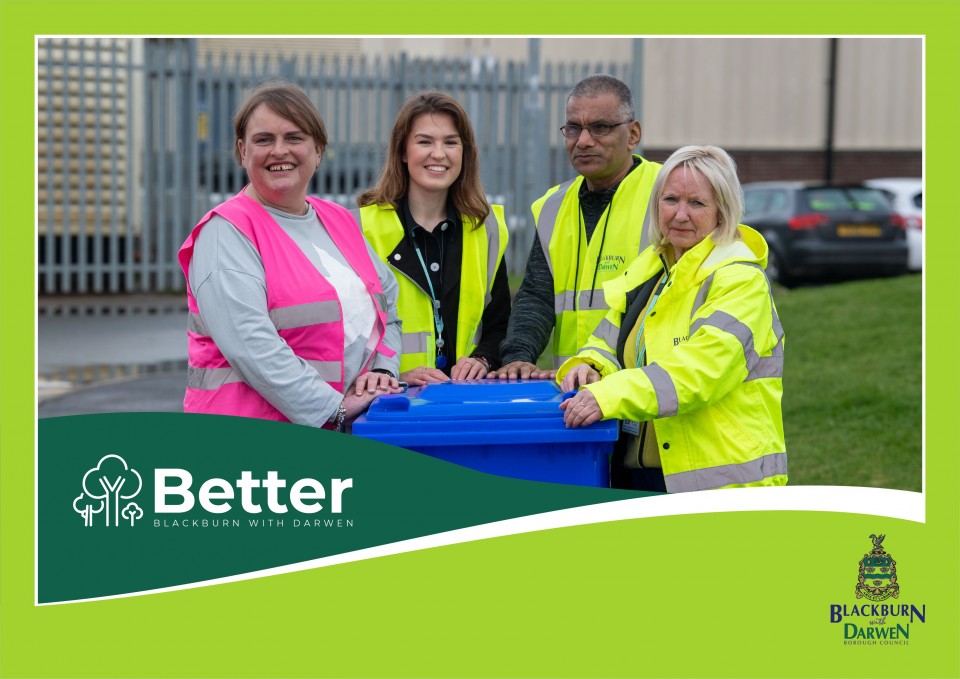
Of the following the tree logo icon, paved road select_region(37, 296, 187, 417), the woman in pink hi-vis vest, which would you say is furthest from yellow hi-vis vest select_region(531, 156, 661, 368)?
paved road select_region(37, 296, 187, 417)

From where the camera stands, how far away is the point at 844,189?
42.4 feet

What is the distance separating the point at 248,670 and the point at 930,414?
78.7 inches

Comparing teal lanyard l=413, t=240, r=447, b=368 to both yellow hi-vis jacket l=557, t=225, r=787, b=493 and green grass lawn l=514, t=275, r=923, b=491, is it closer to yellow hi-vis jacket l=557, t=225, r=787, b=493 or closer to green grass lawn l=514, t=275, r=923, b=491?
yellow hi-vis jacket l=557, t=225, r=787, b=493

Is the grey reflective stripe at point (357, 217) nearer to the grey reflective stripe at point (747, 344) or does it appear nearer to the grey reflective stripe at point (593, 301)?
the grey reflective stripe at point (593, 301)

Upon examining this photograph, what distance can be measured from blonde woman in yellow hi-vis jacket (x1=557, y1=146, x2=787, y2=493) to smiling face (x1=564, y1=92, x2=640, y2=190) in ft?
1.92

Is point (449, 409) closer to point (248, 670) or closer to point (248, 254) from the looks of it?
point (248, 254)

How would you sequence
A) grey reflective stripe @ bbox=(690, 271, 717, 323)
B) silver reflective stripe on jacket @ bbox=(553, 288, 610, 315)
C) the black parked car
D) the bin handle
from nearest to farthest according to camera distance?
grey reflective stripe @ bbox=(690, 271, 717, 323), the bin handle, silver reflective stripe on jacket @ bbox=(553, 288, 610, 315), the black parked car

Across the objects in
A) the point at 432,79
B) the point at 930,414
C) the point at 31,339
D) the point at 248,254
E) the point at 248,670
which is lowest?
the point at 248,670

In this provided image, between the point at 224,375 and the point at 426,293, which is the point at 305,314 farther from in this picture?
the point at 426,293

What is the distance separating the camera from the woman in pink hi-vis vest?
9.53 feet

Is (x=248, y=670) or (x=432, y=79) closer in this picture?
(x=248, y=670)

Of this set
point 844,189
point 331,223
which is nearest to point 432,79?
point 844,189

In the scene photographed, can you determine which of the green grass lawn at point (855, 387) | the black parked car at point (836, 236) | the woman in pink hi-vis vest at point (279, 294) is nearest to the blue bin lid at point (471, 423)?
the woman in pink hi-vis vest at point (279, 294)

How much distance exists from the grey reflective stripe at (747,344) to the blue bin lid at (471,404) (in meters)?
0.46
